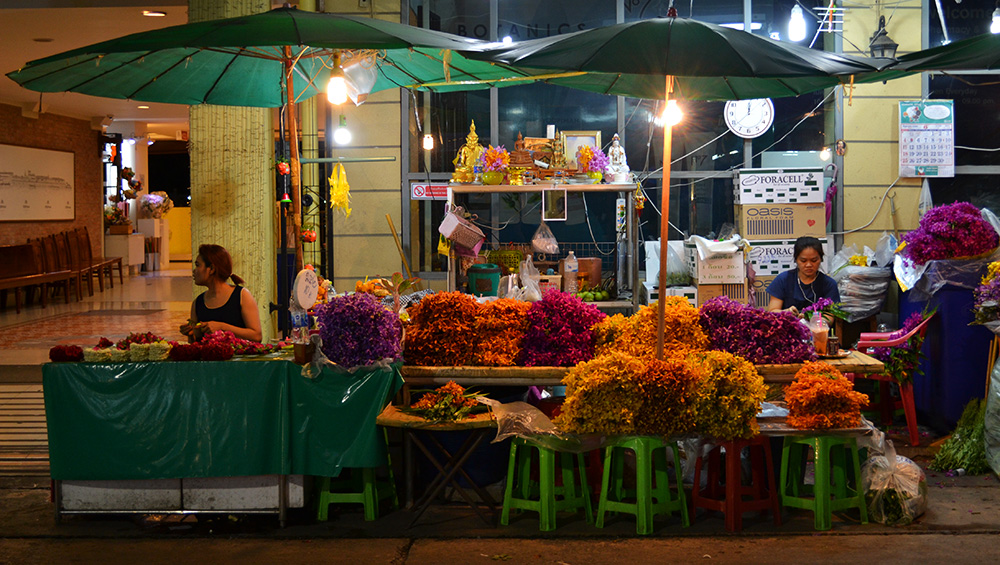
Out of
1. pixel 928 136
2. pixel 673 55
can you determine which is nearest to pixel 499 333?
pixel 673 55

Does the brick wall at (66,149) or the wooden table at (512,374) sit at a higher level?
the brick wall at (66,149)

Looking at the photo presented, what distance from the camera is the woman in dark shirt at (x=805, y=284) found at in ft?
21.7

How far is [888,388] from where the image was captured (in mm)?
7102

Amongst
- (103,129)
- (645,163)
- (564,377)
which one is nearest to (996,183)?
(645,163)

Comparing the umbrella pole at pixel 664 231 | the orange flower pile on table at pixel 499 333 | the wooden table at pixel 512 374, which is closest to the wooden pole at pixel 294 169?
the wooden table at pixel 512 374

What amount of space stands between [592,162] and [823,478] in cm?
369

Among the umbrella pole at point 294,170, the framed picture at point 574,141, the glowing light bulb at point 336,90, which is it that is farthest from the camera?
the framed picture at point 574,141

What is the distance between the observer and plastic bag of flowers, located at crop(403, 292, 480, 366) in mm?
5199

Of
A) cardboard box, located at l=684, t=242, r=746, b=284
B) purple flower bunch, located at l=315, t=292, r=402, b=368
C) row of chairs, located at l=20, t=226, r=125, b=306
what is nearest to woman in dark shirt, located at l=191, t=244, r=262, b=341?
purple flower bunch, located at l=315, t=292, r=402, b=368

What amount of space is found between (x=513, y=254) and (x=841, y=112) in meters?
3.73

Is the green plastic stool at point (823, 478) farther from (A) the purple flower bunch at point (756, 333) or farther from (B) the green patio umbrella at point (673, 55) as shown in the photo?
(B) the green patio umbrella at point (673, 55)

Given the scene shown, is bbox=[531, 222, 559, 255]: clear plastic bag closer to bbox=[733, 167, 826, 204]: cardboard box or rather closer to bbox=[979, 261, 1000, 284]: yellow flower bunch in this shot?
bbox=[733, 167, 826, 204]: cardboard box

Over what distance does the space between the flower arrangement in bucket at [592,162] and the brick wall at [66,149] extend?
12.3 metres

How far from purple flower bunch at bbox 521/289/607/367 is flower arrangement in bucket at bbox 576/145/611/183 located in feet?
8.57
